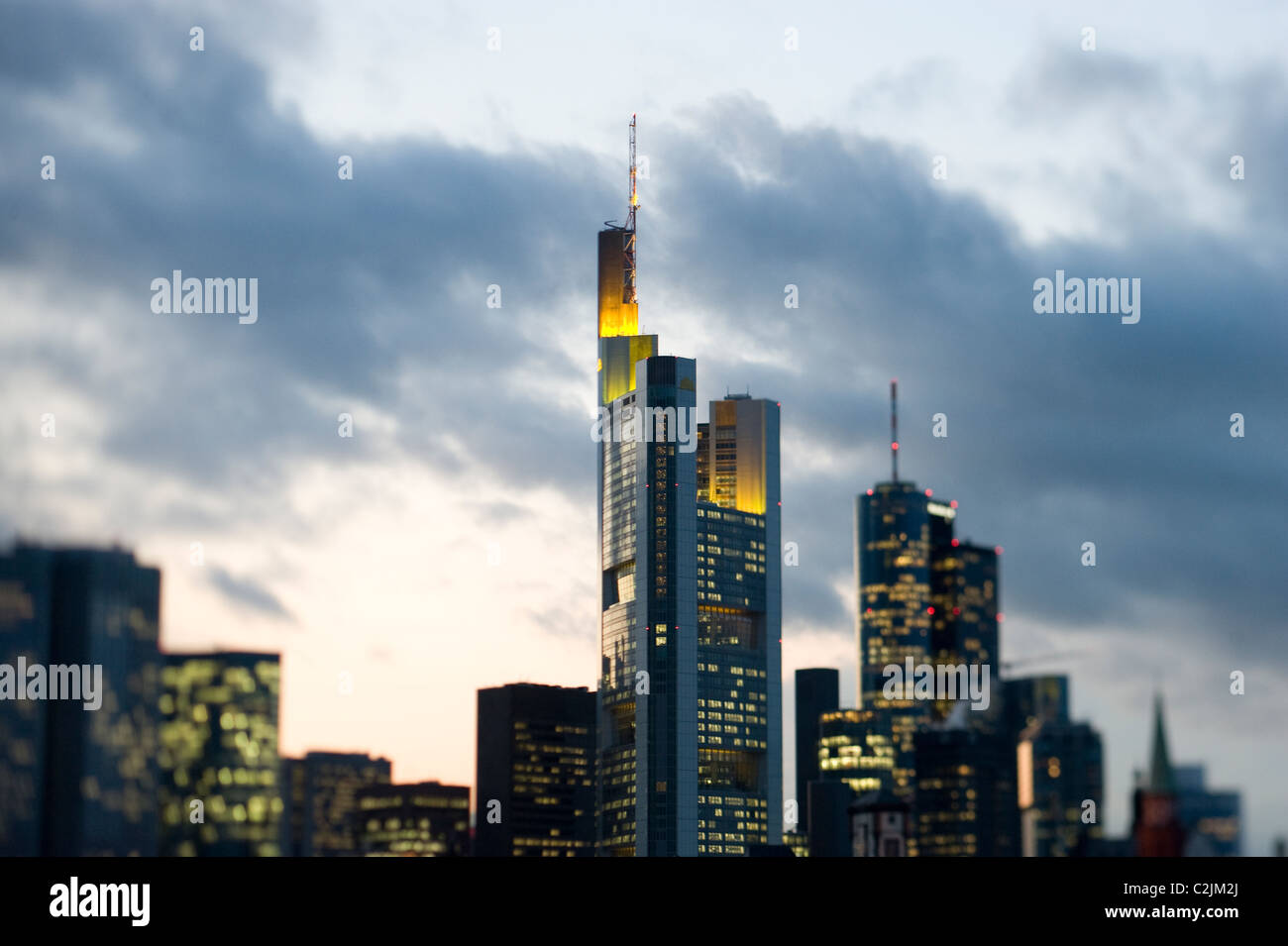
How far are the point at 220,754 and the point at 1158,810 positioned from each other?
104m

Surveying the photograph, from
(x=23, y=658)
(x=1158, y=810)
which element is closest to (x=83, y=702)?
(x=23, y=658)

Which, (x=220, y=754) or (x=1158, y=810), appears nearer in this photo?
(x=1158, y=810)

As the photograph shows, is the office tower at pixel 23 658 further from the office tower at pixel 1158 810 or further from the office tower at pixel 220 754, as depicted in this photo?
the office tower at pixel 1158 810

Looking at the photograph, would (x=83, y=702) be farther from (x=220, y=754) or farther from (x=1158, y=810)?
(x=1158, y=810)

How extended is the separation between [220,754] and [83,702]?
21226 millimetres

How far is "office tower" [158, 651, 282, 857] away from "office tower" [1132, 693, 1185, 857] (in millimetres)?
96685

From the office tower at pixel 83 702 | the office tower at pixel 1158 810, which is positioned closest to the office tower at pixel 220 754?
the office tower at pixel 83 702

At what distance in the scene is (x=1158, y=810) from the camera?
6019 inches

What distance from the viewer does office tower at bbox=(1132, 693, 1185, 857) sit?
14088 centimetres

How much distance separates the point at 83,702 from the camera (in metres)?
174

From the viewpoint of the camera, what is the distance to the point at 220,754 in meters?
191

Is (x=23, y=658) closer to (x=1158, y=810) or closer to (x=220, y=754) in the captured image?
(x=220, y=754)
